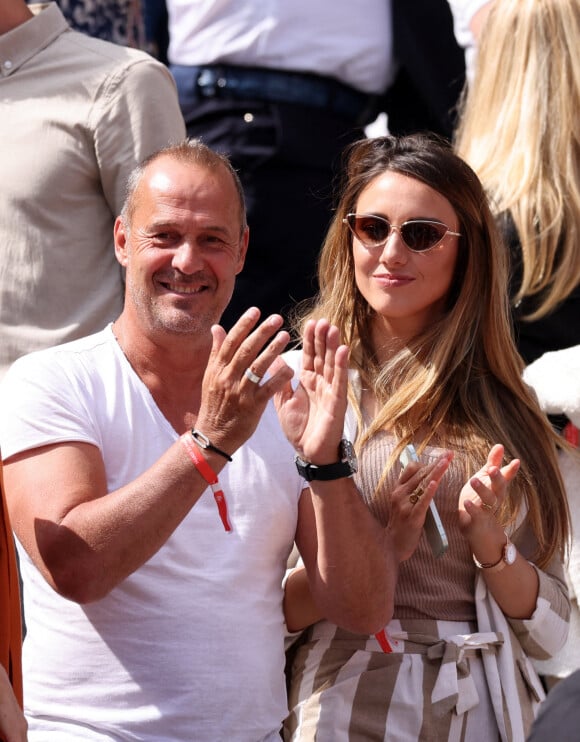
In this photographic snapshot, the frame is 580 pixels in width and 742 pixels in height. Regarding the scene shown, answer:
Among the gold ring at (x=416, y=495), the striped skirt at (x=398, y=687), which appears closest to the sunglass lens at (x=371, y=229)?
the gold ring at (x=416, y=495)

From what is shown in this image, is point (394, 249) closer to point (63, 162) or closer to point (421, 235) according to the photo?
point (421, 235)

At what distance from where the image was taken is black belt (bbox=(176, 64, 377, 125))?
14.1 ft

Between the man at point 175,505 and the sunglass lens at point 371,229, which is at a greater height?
the sunglass lens at point 371,229

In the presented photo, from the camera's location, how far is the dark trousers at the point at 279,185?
4.26 meters

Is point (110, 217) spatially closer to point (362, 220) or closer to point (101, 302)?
point (101, 302)

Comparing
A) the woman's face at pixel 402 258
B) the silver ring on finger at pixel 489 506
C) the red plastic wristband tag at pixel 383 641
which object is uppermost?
the woman's face at pixel 402 258

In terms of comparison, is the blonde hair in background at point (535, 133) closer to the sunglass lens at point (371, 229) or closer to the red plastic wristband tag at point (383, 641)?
the sunglass lens at point (371, 229)

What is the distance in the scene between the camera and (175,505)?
2.76 meters

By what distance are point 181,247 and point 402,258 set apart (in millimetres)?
609

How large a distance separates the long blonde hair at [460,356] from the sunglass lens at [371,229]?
109mm

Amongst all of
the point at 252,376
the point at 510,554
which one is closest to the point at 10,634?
the point at 252,376

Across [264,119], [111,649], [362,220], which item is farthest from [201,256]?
[264,119]

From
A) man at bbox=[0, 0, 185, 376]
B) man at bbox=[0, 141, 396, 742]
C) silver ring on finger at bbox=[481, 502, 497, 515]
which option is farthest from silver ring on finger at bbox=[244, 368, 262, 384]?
man at bbox=[0, 0, 185, 376]

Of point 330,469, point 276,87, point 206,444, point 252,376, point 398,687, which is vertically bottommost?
point 398,687
